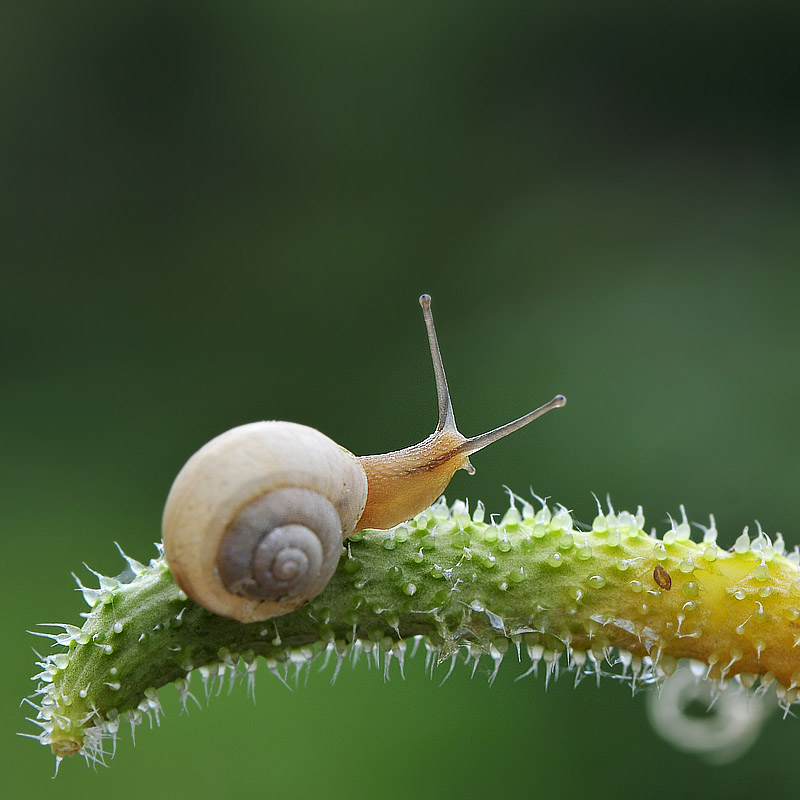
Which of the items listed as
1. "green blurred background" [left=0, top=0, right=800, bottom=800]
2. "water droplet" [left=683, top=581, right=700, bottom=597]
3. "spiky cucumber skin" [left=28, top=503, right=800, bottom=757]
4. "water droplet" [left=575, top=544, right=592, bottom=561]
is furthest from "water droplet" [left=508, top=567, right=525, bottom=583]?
"green blurred background" [left=0, top=0, right=800, bottom=800]

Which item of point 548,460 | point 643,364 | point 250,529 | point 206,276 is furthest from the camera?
point 206,276

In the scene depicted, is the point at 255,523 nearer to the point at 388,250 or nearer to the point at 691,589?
the point at 691,589

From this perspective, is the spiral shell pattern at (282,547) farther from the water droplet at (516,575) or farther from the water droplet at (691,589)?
the water droplet at (691,589)

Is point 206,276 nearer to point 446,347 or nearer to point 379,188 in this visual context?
A: point 379,188

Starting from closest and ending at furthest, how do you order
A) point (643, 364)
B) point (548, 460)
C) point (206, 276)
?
1. point (548, 460)
2. point (643, 364)
3. point (206, 276)

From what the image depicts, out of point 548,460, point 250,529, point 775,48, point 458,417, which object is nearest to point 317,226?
point 458,417

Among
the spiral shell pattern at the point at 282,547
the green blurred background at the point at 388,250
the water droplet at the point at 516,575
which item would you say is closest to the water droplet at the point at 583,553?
the water droplet at the point at 516,575
